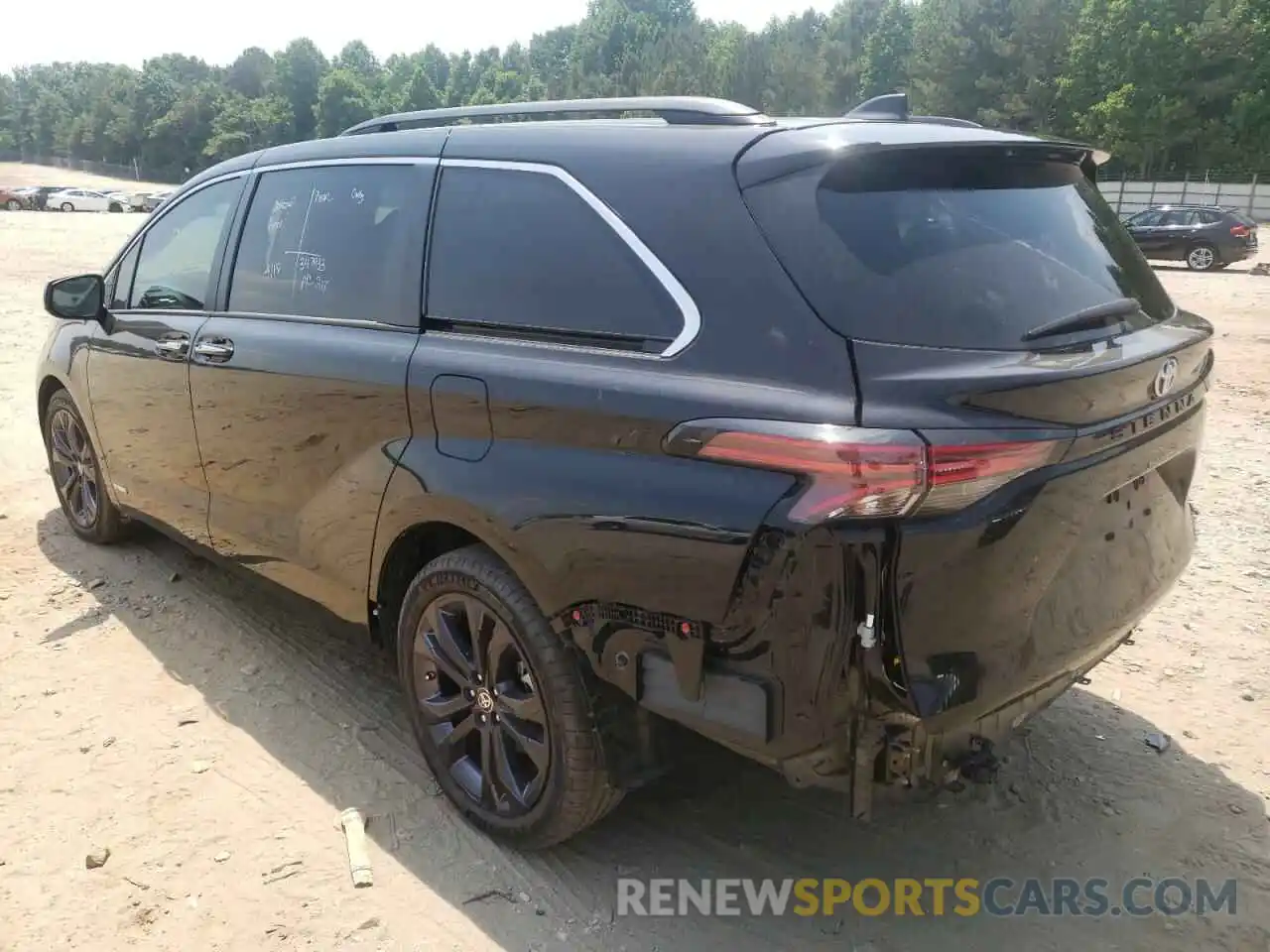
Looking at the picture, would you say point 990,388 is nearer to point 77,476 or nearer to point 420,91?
point 77,476

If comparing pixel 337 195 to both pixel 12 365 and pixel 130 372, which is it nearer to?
pixel 130 372

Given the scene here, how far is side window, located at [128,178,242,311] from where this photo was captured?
12.9 ft

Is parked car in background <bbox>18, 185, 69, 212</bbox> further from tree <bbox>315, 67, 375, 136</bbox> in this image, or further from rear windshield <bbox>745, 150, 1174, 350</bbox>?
tree <bbox>315, 67, 375, 136</bbox>

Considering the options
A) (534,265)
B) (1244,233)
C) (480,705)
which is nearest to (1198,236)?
(1244,233)

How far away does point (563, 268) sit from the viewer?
2.63 meters

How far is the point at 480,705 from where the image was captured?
291cm

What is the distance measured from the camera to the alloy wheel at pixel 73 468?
503 cm

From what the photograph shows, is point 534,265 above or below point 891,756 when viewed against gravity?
above

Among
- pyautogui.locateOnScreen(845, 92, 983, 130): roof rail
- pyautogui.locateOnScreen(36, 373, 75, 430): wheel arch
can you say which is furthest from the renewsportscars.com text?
pyautogui.locateOnScreen(36, 373, 75, 430): wheel arch

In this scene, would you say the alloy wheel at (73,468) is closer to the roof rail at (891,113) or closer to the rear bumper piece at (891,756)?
the roof rail at (891,113)

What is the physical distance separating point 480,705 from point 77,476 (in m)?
3.41

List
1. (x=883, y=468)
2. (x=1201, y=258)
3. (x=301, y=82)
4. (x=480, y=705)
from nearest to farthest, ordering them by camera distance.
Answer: (x=883, y=468), (x=480, y=705), (x=1201, y=258), (x=301, y=82)

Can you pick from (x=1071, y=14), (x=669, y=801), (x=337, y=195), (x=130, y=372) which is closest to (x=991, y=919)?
(x=669, y=801)

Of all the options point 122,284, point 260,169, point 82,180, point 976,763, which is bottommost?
point 976,763
